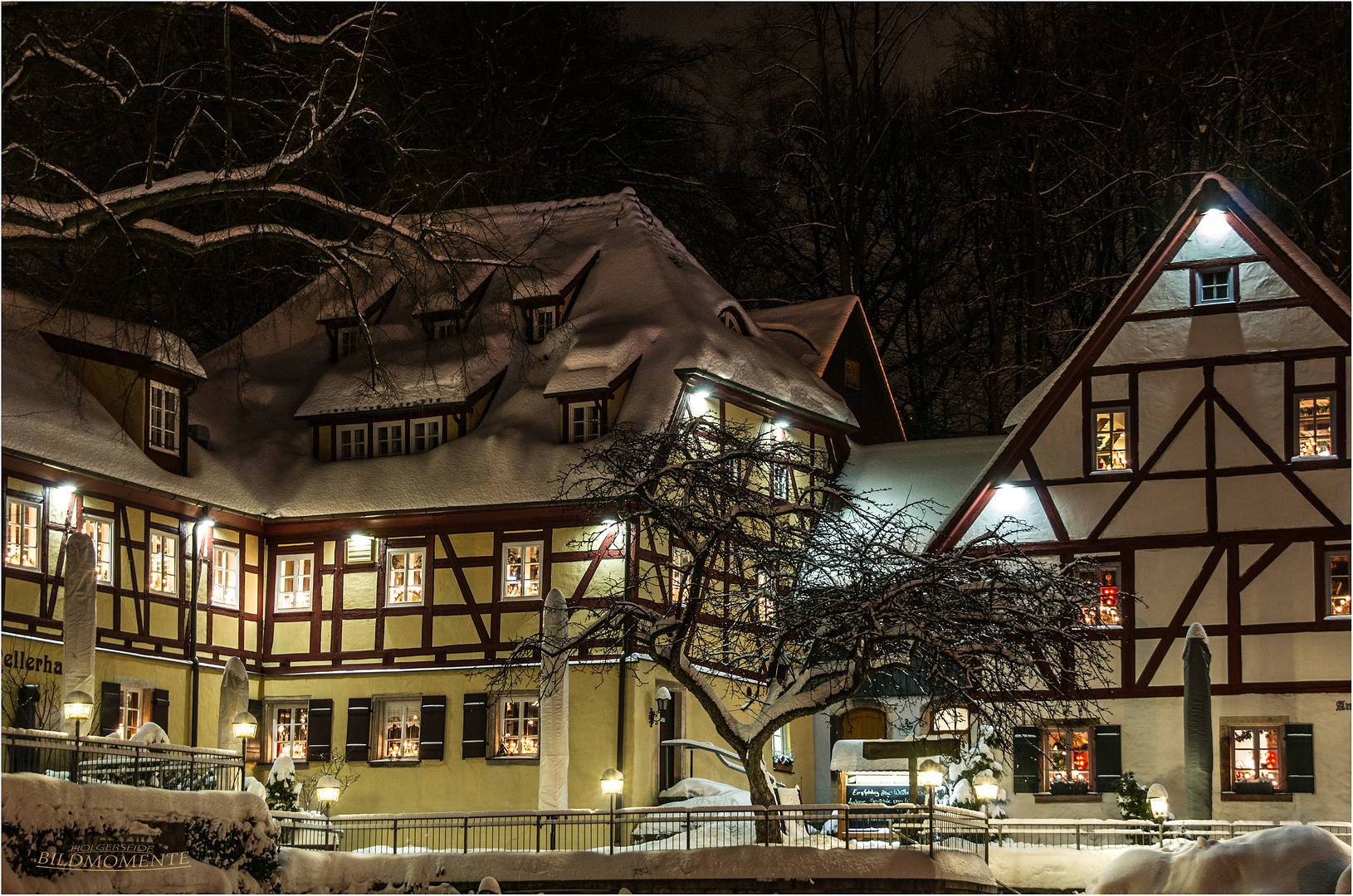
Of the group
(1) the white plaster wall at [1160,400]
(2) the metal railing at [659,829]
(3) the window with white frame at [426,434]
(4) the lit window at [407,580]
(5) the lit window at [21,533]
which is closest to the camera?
(2) the metal railing at [659,829]

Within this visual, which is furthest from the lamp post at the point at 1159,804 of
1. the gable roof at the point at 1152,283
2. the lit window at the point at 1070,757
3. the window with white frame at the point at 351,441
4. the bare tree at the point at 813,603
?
the window with white frame at the point at 351,441

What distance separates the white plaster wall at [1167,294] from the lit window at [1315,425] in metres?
2.72

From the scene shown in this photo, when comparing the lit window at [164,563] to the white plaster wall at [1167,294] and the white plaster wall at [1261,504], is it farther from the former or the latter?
the white plaster wall at [1261,504]

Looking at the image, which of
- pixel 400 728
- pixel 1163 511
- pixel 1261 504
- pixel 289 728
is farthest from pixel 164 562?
pixel 1261 504

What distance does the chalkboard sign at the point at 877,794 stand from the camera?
29.0 meters

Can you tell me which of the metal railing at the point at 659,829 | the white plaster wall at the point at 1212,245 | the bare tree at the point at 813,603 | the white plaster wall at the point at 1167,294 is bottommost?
the metal railing at the point at 659,829

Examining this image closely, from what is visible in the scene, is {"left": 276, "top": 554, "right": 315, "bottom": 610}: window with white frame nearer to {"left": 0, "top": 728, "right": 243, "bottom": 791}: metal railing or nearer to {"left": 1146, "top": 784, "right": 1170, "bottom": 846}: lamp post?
{"left": 0, "top": 728, "right": 243, "bottom": 791}: metal railing

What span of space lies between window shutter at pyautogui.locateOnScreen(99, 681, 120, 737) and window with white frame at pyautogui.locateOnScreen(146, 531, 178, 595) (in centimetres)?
203

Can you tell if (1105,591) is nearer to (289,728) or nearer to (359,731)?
(359,731)

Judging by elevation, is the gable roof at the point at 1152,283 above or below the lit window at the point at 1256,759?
above

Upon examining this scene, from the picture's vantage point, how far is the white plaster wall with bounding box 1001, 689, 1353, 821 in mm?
28672

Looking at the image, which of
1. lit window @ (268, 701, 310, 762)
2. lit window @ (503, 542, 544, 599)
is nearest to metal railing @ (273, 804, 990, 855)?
lit window @ (503, 542, 544, 599)

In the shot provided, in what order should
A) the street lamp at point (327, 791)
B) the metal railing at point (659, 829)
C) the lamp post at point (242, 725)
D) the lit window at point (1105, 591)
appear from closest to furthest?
the metal railing at point (659, 829)
the lamp post at point (242, 725)
the street lamp at point (327, 791)
the lit window at point (1105, 591)

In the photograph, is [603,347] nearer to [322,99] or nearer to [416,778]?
[416,778]
